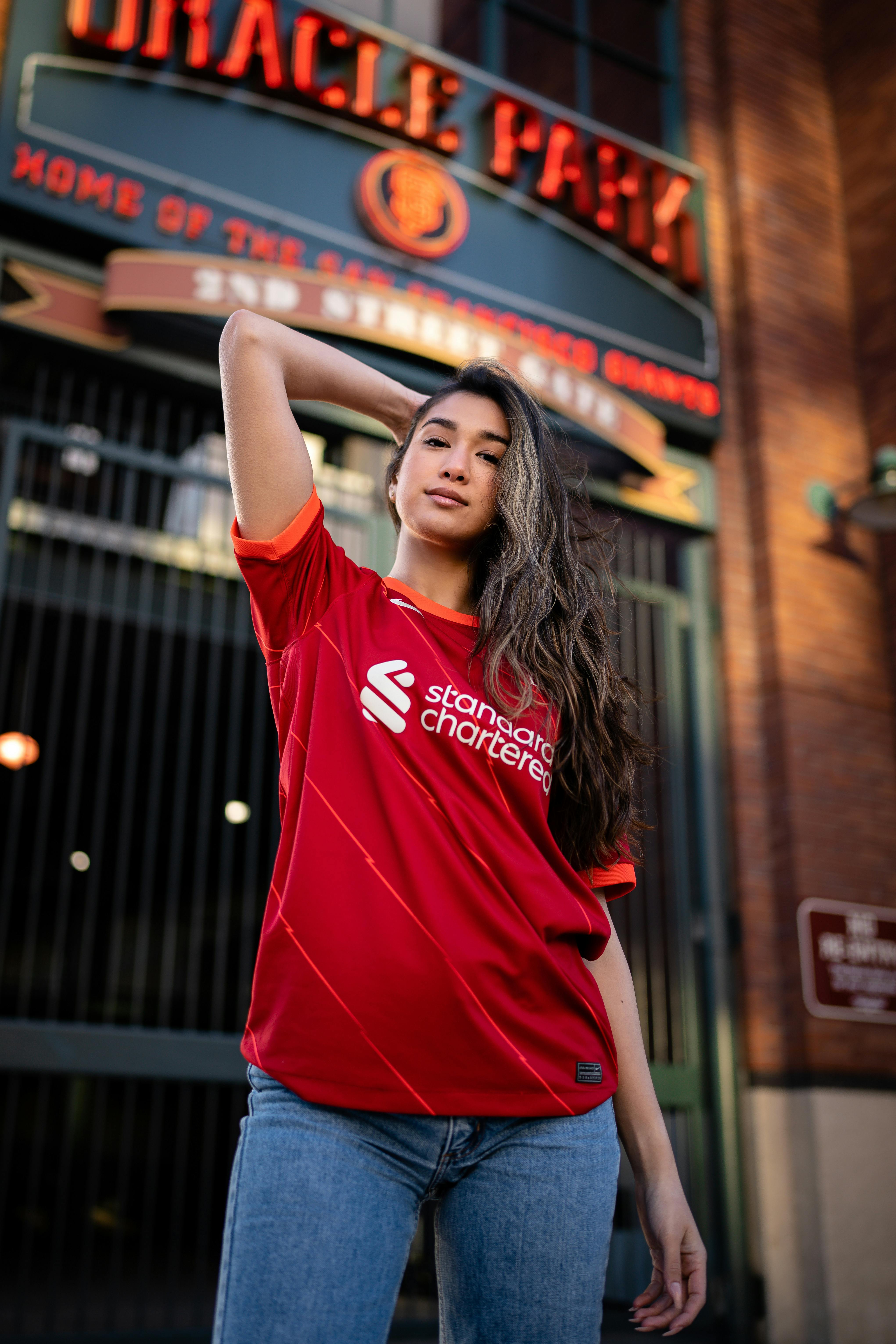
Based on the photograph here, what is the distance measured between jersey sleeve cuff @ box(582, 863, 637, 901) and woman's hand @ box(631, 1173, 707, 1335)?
38 cm

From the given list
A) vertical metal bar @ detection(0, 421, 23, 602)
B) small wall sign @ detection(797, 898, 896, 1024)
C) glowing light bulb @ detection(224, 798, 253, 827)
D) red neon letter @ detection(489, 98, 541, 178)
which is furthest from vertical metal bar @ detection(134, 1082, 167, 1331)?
red neon letter @ detection(489, 98, 541, 178)

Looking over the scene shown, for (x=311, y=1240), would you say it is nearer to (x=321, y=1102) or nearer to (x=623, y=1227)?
(x=321, y=1102)

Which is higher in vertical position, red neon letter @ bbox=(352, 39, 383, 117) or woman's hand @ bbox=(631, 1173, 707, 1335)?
red neon letter @ bbox=(352, 39, 383, 117)

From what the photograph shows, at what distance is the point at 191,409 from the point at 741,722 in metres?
3.27

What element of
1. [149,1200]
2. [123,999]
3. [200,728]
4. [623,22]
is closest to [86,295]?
[149,1200]

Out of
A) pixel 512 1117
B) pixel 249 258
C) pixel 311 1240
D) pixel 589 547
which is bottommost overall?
pixel 311 1240

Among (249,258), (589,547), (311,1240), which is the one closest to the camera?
(311,1240)

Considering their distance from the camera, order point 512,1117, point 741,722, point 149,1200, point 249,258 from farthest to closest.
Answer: point 741,722
point 249,258
point 149,1200
point 512,1117

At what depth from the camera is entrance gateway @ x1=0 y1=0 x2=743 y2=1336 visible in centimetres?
472

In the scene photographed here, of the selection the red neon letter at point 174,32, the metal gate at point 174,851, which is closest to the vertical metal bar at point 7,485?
the metal gate at point 174,851

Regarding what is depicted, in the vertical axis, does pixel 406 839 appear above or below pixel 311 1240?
above

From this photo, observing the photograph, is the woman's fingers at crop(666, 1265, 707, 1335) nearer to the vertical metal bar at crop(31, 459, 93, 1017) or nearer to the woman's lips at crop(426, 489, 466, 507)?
the woman's lips at crop(426, 489, 466, 507)

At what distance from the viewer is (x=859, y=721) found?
21.1 ft

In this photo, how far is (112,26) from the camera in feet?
17.5
